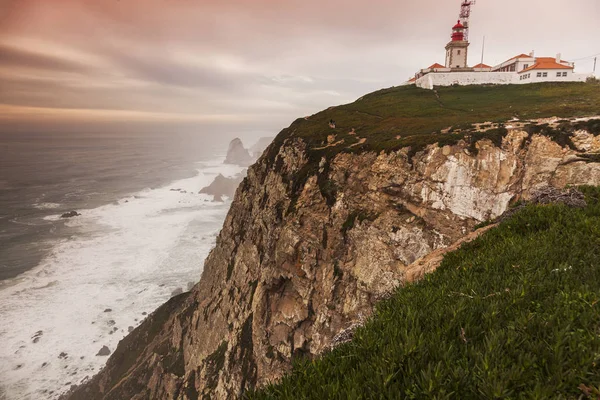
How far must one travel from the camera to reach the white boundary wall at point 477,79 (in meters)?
55.2

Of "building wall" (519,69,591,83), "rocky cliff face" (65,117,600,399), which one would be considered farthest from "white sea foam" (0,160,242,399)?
"building wall" (519,69,591,83)

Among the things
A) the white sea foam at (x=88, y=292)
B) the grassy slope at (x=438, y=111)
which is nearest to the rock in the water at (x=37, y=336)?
the white sea foam at (x=88, y=292)

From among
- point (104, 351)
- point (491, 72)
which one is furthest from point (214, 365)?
point (491, 72)

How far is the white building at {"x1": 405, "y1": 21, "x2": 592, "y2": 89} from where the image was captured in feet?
181

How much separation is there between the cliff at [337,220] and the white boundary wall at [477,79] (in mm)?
9521

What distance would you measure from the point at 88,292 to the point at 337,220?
201 ft

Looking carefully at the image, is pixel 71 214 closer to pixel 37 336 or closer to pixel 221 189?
pixel 221 189

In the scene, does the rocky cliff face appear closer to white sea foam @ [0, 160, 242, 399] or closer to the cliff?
the cliff

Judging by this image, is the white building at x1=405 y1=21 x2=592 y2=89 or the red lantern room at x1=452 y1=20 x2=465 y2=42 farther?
the red lantern room at x1=452 y1=20 x2=465 y2=42

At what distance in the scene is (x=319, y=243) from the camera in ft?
102

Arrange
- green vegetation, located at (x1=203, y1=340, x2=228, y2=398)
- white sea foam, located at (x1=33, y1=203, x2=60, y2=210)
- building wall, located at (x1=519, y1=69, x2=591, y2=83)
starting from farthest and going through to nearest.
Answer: white sea foam, located at (x1=33, y1=203, x2=60, y2=210) < building wall, located at (x1=519, y1=69, x2=591, y2=83) < green vegetation, located at (x1=203, y1=340, x2=228, y2=398)

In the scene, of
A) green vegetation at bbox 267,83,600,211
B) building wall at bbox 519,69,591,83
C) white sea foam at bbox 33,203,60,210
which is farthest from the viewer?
white sea foam at bbox 33,203,60,210

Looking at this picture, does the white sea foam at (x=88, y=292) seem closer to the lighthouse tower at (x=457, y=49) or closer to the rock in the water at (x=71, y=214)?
the rock in the water at (x=71, y=214)

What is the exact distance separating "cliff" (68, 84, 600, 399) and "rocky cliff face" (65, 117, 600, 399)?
4.8 inches
